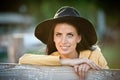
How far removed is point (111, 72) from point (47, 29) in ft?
3.50

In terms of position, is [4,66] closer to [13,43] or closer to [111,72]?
[111,72]

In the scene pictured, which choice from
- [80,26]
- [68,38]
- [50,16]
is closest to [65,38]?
[68,38]

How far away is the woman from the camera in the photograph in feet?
12.6

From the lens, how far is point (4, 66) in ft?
10.7

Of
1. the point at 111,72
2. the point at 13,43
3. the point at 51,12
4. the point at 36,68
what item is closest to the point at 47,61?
the point at 36,68

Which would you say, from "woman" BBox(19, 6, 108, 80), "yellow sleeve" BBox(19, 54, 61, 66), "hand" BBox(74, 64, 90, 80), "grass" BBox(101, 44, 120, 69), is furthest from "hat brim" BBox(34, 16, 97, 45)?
"grass" BBox(101, 44, 120, 69)

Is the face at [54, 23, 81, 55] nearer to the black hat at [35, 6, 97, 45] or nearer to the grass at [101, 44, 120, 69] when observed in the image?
the black hat at [35, 6, 97, 45]

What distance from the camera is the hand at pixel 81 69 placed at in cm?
318

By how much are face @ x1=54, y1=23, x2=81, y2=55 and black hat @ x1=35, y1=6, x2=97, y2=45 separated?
6cm

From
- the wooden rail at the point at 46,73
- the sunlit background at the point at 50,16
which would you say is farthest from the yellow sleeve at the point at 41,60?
the sunlit background at the point at 50,16

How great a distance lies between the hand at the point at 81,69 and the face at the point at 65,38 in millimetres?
569

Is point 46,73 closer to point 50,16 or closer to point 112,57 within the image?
point 112,57

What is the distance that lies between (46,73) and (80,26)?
911 millimetres

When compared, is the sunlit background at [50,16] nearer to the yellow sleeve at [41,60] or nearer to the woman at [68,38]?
the woman at [68,38]
